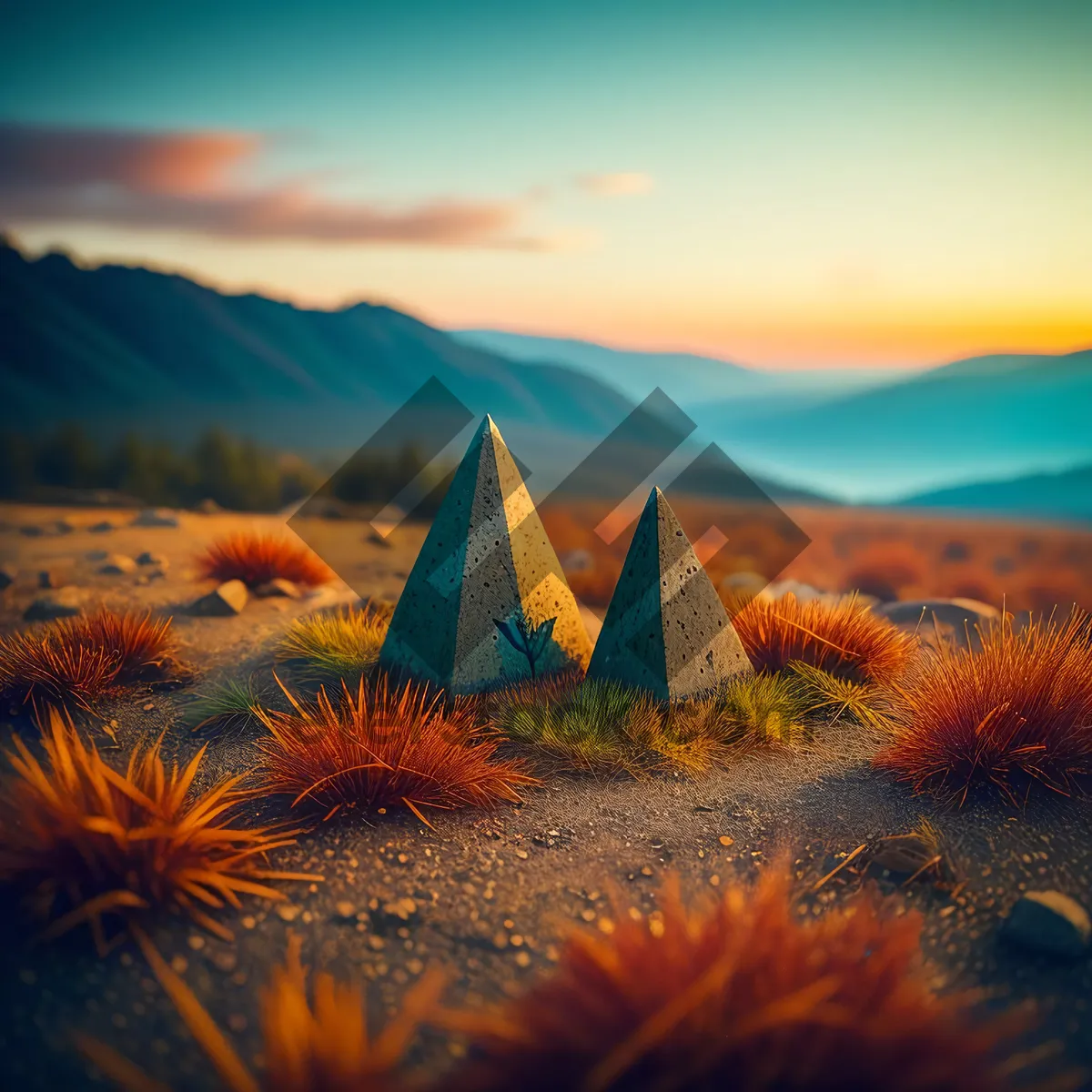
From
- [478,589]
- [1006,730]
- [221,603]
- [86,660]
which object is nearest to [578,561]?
[221,603]

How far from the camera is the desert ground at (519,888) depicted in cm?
278

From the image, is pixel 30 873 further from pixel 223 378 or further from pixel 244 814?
pixel 223 378

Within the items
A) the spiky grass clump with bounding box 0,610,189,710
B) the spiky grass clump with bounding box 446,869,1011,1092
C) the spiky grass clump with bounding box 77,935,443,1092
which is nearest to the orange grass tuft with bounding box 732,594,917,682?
the spiky grass clump with bounding box 446,869,1011,1092

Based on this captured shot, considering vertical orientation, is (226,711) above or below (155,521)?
below

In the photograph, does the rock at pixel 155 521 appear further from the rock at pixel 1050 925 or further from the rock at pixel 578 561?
the rock at pixel 1050 925

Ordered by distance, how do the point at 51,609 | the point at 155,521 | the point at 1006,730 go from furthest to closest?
the point at 155,521
the point at 51,609
the point at 1006,730

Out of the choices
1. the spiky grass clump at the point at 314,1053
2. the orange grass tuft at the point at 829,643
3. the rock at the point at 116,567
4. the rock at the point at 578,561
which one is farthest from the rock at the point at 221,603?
the spiky grass clump at the point at 314,1053

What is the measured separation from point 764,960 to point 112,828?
2477mm

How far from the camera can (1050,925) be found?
10.2 ft

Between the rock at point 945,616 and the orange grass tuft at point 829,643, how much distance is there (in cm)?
190

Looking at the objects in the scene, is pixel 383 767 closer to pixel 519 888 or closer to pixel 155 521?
pixel 519 888

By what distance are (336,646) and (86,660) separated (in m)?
1.73

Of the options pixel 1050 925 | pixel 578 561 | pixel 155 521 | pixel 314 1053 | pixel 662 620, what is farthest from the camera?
pixel 155 521

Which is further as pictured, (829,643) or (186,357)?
(186,357)
